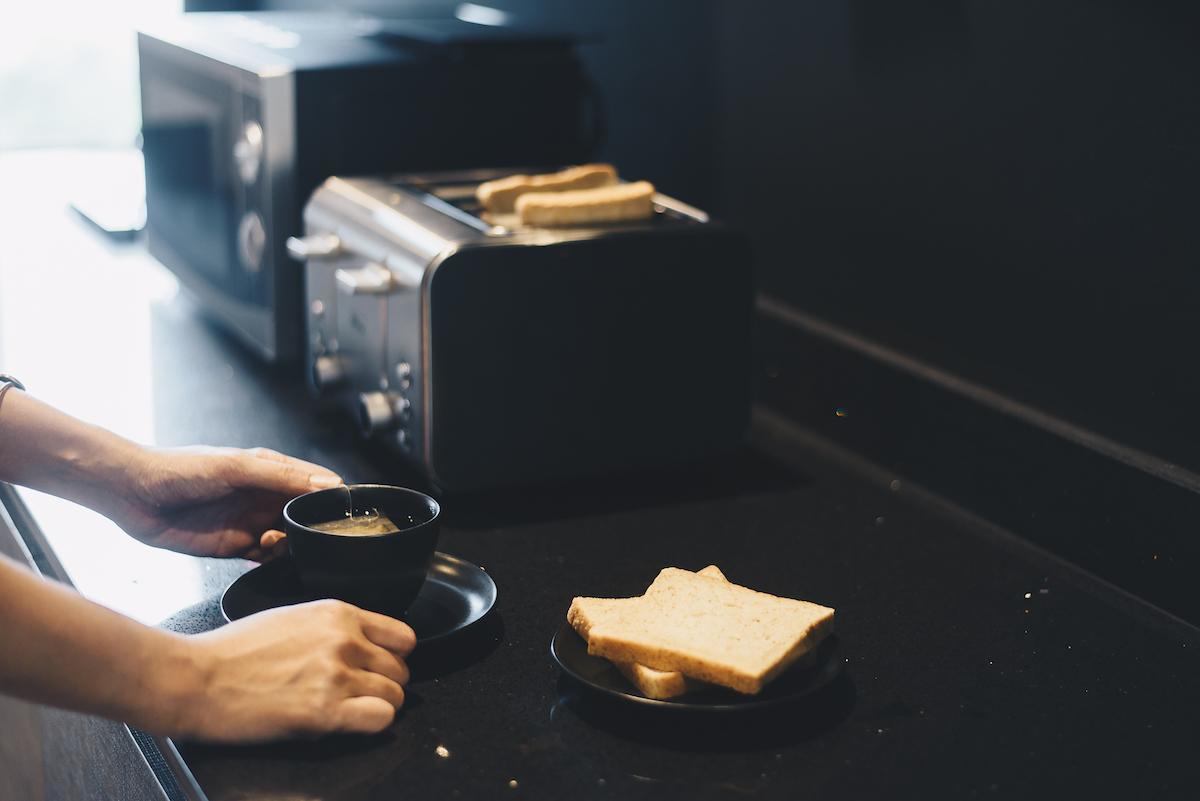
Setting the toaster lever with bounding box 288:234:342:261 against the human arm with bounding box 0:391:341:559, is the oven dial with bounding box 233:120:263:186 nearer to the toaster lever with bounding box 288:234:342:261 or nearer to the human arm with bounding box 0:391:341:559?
the toaster lever with bounding box 288:234:342:261

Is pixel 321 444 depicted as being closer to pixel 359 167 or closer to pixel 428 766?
pixel 359 167

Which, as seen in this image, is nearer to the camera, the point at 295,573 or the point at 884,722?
the point at 884,722

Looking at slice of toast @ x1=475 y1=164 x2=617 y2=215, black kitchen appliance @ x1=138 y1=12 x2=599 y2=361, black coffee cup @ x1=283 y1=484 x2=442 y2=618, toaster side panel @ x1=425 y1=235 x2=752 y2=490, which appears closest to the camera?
black coffee cup @ x1=283 y1=484 x2=442 y2=618

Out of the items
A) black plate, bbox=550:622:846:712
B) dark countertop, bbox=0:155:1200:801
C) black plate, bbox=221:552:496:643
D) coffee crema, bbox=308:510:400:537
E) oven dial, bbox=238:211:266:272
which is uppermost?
oven dial, bbox=238:211:266:272

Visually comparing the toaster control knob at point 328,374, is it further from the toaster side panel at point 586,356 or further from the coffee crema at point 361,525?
the coffee crema at point 361,525

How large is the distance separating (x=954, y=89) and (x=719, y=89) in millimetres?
390

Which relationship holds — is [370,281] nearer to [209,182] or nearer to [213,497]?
[213,497]

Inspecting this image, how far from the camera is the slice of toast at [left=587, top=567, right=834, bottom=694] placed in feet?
2.56

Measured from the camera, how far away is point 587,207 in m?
1.21

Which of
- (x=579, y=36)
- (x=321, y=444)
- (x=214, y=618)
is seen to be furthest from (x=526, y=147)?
(x=214, y=618)

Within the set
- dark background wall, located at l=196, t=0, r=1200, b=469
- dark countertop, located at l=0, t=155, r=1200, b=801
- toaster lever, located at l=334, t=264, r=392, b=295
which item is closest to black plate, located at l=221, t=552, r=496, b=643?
dark countertop, located at l=0, t=155, r=1200, b=801

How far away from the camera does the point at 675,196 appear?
1646mm

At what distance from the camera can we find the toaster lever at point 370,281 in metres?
1.17

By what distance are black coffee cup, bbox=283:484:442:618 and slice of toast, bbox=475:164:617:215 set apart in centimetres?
45
